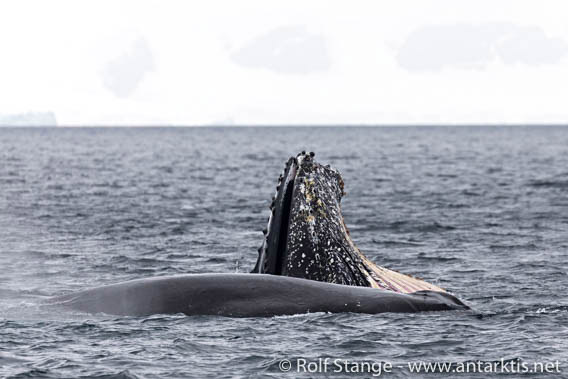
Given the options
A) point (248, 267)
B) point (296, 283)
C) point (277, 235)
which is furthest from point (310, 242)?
point (248, 267)

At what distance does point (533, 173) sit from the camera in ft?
178

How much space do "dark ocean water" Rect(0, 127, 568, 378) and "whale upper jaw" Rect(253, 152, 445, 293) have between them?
888mm

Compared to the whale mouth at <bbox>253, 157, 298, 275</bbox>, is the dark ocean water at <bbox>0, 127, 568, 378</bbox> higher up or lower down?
lower down

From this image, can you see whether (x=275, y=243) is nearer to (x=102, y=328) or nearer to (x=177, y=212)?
(x=102, y=328)

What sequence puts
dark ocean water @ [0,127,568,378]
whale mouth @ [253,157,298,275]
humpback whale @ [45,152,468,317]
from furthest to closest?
whale mouth @ [253,157,298,275], humpback whale @ [45,152,468,317], dark ocean water @ [0,127,568,378]

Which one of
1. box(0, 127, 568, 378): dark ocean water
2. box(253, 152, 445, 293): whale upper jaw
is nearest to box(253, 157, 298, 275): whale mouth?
box(253, 152, 445, 293): whale upper jaw

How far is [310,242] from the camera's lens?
39.5ft

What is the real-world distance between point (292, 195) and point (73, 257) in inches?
349

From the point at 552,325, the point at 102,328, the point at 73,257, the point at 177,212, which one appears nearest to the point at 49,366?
the point at 102,328

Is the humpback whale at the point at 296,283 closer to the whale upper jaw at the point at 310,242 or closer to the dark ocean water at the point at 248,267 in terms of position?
the whale upper jaw at the point at 310,242

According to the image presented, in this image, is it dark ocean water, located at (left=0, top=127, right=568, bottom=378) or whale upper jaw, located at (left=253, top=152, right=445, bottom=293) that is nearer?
dark ocean water, located at (left=0, top=127, right=568, bottom=378)

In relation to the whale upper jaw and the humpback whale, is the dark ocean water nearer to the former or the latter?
the humpback whale

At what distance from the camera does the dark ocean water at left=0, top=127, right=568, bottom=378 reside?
10461 mm

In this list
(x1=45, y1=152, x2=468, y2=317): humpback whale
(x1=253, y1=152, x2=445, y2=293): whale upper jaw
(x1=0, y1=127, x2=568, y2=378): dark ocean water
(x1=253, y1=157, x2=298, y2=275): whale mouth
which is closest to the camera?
(x1=0, y1=127, x2=568, y2=378): dark ocean water
